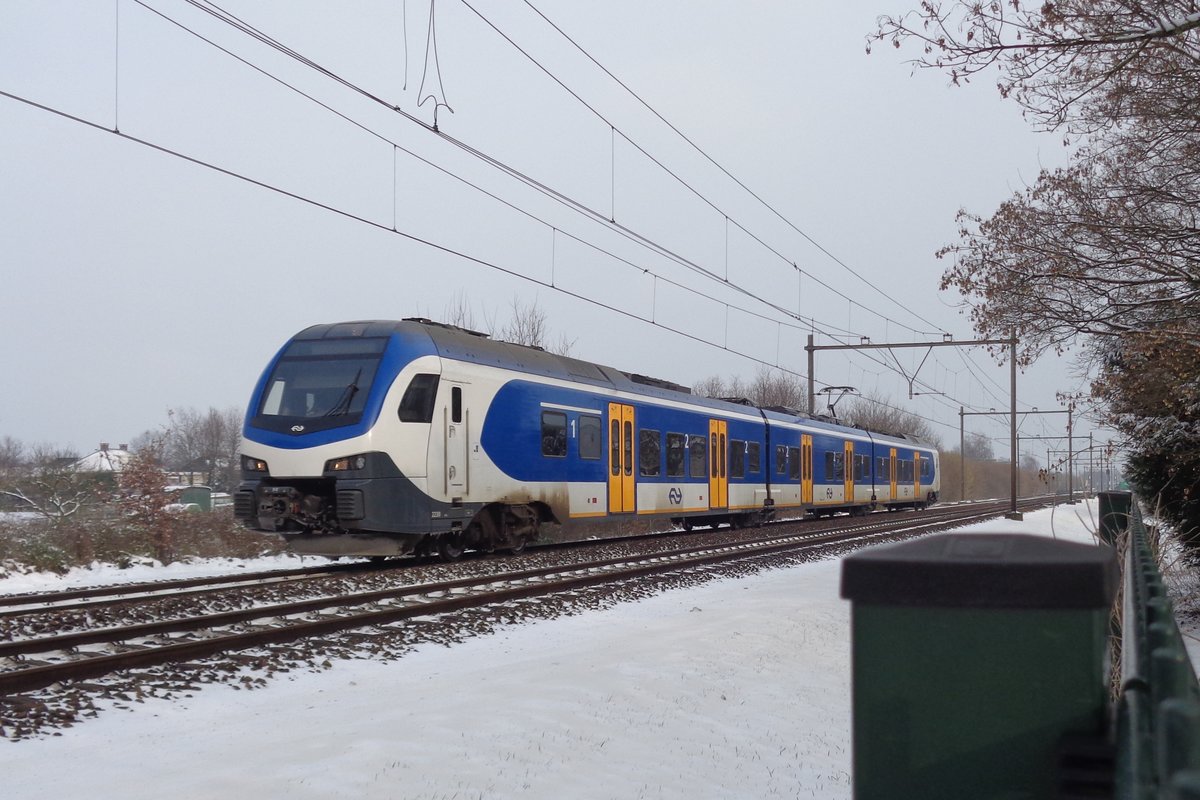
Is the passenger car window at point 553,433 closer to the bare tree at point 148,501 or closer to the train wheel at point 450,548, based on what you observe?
the train wheel at point 450,548

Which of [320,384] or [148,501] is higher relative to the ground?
[320,384]

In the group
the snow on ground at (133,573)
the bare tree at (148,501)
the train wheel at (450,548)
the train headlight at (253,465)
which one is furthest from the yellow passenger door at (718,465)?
the train headlight at (253,465)

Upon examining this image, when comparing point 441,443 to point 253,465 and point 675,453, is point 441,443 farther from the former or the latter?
point 675,453

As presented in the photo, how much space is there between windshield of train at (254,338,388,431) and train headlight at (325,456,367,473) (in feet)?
1.57

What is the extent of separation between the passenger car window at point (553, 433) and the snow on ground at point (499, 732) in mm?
7703

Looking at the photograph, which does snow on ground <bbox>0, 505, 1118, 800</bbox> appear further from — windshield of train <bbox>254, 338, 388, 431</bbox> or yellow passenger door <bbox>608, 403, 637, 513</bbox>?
yellow passenger door <bbox>608, 403, 637, 513</bbox>

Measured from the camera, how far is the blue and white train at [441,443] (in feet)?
45.0

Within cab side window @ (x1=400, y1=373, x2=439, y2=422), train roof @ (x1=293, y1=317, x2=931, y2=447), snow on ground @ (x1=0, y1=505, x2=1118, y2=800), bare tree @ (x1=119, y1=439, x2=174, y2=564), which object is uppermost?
train roof @ (x1=293, y1=317, x2=931, y2=447)

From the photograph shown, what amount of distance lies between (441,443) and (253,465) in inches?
98.6

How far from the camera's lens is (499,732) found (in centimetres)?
601

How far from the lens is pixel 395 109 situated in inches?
Answer: 491

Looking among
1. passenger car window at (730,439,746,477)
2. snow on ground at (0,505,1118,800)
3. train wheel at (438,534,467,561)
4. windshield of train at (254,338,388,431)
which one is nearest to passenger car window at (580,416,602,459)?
train wheel at (438,534,467,561)

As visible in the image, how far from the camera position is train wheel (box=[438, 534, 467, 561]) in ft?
51.5

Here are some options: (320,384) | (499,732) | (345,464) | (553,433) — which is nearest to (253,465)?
(320,384)
